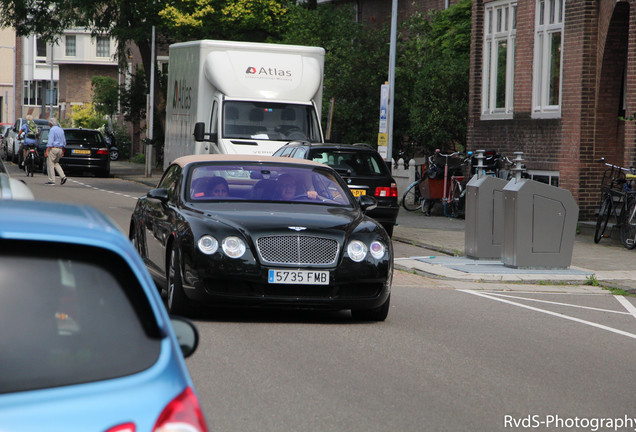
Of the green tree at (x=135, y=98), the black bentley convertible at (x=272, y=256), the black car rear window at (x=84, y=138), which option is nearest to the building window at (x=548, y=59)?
the black bentley convertible at (x=272, y=256)

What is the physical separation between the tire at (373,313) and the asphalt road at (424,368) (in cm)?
12

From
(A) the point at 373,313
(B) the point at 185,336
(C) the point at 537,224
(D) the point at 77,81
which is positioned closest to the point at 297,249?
(A) the point at 373,313

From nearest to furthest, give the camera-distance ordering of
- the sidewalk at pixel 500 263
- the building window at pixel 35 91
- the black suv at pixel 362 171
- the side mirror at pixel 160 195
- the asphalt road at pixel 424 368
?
the asphalt road at pixel 424 368, the side mirror at pixel 160 195, the sidewalk at pixel 500 263, the black suv at pixel 362 171, the building window at pixel 35 91

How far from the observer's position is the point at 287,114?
2245 cm

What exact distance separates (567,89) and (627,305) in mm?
11044

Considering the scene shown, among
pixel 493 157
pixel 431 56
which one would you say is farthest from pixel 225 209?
pixel 431 56

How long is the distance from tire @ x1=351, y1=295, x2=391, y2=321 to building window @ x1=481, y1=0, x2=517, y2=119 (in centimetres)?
1600

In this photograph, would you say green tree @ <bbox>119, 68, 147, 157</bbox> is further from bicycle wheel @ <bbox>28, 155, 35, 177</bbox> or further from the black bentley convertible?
the black bentley convertible

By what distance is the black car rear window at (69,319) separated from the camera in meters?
3.10

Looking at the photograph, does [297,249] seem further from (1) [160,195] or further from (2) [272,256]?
(1) [160,195]

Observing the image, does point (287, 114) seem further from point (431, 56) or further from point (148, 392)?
point (148, 392)

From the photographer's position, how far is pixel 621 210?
19.1 m

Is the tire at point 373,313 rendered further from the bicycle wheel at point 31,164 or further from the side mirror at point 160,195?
the bicycle wheel at point 31,164

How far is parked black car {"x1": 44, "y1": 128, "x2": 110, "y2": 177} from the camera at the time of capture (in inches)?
1572
